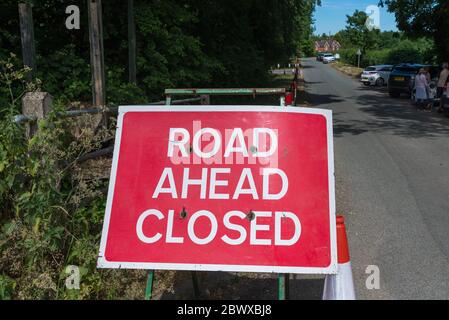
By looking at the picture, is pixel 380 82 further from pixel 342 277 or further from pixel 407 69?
pixel 342 277

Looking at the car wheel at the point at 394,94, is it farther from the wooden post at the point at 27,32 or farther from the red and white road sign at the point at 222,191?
the red and white road sign at the point at 222,191

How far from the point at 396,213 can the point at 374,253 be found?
4.81ft

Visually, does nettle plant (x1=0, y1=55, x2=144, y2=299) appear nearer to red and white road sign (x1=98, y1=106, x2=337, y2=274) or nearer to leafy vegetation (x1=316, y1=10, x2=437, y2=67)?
red and white road sign (x1=98, y1=106, x2=337, y2=274)

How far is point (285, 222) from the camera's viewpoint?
2.83m

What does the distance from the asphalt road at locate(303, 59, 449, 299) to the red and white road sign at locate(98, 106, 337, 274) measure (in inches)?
52.1

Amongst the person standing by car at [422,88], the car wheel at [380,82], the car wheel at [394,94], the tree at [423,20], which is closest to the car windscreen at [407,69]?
the car wheel at [394,94]

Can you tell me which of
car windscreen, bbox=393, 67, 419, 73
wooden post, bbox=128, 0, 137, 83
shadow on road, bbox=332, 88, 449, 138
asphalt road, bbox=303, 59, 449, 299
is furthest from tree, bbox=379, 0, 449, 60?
wooden post, bbox=128, 0, 137, 83

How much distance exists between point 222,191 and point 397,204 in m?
4.11

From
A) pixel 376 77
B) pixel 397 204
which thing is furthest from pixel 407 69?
pixel 397 204

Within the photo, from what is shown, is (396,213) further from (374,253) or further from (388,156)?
(388,156)

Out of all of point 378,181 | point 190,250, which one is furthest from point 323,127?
point 378,181

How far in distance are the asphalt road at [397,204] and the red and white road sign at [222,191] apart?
1.32 m

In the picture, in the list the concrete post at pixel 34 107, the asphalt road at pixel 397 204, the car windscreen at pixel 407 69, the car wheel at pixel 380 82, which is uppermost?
the concrete post at pixel 34 107

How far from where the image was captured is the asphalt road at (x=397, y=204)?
4172 mm
